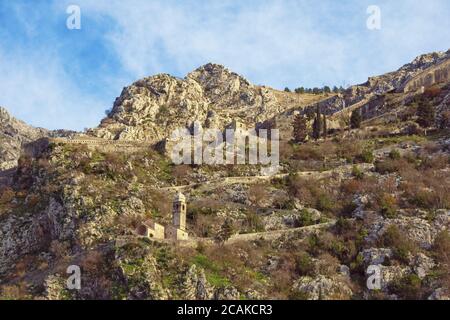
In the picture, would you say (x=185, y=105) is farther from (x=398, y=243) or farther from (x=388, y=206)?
(x=398, y=243)

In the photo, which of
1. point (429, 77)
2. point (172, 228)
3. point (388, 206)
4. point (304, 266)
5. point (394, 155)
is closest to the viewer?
point (304, 266)

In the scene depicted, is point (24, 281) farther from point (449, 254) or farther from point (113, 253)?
point (449, 254)

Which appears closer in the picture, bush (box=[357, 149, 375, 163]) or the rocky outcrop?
the rocky outcrop

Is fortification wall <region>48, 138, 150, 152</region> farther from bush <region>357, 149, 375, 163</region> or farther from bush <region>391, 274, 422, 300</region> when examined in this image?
bush <region>391, 274, 422, 300</region>

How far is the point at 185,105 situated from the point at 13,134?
36.7 m

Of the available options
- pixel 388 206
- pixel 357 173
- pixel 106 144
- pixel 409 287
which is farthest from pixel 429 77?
pixel 409 287

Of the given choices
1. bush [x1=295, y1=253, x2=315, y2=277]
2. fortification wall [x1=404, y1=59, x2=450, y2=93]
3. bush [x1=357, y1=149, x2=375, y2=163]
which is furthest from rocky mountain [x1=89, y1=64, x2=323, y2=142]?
bush [x1=295, y1=253, x2=315, y2=277]

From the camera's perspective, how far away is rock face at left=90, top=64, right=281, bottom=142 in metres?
107

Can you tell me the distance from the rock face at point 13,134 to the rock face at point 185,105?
2172 centimetres

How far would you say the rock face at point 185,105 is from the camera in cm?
10738

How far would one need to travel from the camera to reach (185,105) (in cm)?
11488

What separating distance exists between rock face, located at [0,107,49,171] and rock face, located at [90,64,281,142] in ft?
71.3
